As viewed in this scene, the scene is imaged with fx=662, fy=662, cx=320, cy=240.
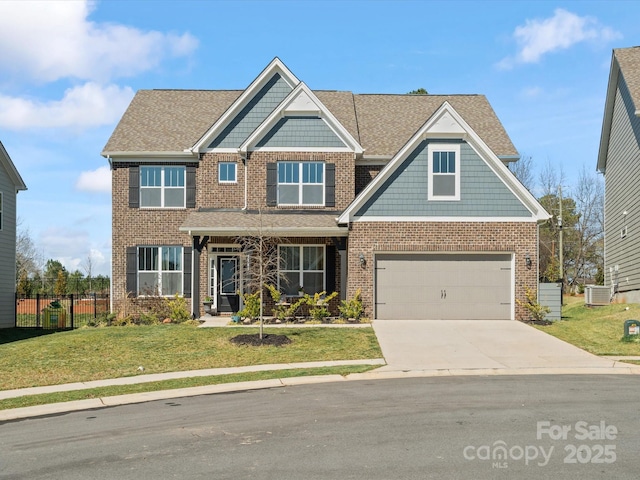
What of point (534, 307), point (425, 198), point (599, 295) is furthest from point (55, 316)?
point (599, 295)

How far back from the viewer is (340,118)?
28.8 metres

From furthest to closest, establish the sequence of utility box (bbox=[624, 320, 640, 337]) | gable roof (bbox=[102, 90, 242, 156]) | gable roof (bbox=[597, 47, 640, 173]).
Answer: gable roof (bbox=[102, 90, 242, 156]), gable roof (bbox=[597, 47, 640, 173]), utility box (bbox=[624, 320, 640, 337])

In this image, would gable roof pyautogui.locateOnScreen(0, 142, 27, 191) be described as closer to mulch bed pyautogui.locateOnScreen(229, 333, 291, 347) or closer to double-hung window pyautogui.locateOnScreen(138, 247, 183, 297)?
double-hung window pyautogui.locateOnScreen(138, 247, 183, 297)

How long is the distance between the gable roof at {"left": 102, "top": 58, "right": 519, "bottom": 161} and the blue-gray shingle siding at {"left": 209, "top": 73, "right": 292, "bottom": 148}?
0.73 feet

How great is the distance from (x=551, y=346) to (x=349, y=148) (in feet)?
36.7

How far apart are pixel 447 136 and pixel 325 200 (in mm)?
5415

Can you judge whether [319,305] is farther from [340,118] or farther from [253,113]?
[340,118]

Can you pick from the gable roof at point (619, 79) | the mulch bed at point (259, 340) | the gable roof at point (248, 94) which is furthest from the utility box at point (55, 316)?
the gable roof at point (619, 79)

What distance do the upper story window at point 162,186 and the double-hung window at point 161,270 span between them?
185 centimetres

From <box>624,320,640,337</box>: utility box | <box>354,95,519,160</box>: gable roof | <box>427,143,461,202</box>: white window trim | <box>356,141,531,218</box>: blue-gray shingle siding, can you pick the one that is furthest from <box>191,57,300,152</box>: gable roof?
<box>624,320,640,337</box>: utility box

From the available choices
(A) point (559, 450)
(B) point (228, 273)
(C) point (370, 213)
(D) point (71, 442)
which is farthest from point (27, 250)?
(A) point (559, 450)

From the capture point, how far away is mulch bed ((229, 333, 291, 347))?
18188 mm

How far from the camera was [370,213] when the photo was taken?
75.0 ft

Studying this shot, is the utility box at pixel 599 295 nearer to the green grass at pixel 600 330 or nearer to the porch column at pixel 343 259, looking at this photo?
the green grass at pixel 600 330
